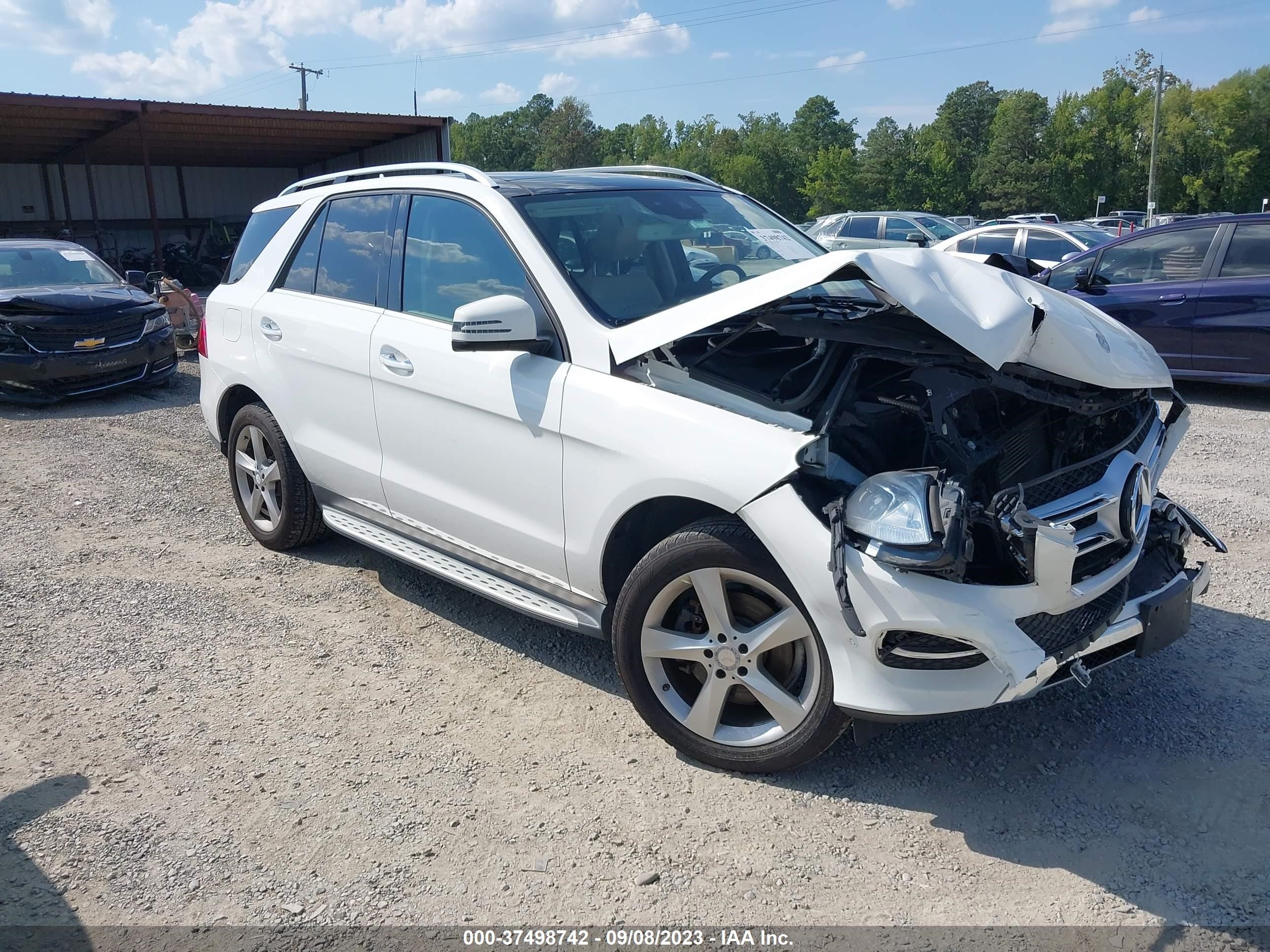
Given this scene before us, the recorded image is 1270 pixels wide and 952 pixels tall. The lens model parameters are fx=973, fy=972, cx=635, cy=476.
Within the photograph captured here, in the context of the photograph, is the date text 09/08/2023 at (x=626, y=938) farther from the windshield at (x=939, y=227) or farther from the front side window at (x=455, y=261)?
the windshield at (x=939, y=227)

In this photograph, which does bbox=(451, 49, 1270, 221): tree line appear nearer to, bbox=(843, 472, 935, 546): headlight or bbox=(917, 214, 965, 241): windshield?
bbox=(917, 214, 965, 241): windshield

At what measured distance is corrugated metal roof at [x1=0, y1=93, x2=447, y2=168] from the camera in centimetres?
1878

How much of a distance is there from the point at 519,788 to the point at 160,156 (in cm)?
2855

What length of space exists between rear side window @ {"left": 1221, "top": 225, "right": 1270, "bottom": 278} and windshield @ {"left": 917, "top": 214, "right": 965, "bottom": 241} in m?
11.2

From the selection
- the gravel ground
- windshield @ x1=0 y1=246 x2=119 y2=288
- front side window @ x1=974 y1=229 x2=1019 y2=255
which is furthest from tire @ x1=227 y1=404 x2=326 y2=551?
front side window @ x1=974 y1=229 x2=1019 y2=255

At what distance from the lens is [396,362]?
4027 mm

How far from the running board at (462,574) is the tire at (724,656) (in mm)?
278

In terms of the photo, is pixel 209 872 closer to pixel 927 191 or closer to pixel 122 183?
pixel 122 183

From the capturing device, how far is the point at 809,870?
273 cm

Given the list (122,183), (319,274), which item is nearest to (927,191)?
(122,183)

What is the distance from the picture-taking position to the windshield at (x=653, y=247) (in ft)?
11.8

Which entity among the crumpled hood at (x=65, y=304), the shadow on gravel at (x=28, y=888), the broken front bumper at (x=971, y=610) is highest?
the crumpled hood at (x=65, y=304)

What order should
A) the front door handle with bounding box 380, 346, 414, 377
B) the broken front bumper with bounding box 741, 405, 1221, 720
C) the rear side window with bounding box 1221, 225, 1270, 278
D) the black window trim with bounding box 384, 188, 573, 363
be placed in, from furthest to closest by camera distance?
the rear side window with bounding box 1221, 225, 1270, 278 < the front door handle with bounding box 380, 346, 414, 377 < the black window trim with bounding box 384, 188, 573, 363 < the broken front bumper with bounding box 741, 405, 1221, 720

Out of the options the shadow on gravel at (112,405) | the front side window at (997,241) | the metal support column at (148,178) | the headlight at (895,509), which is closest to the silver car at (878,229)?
the front side window at (997,241)
